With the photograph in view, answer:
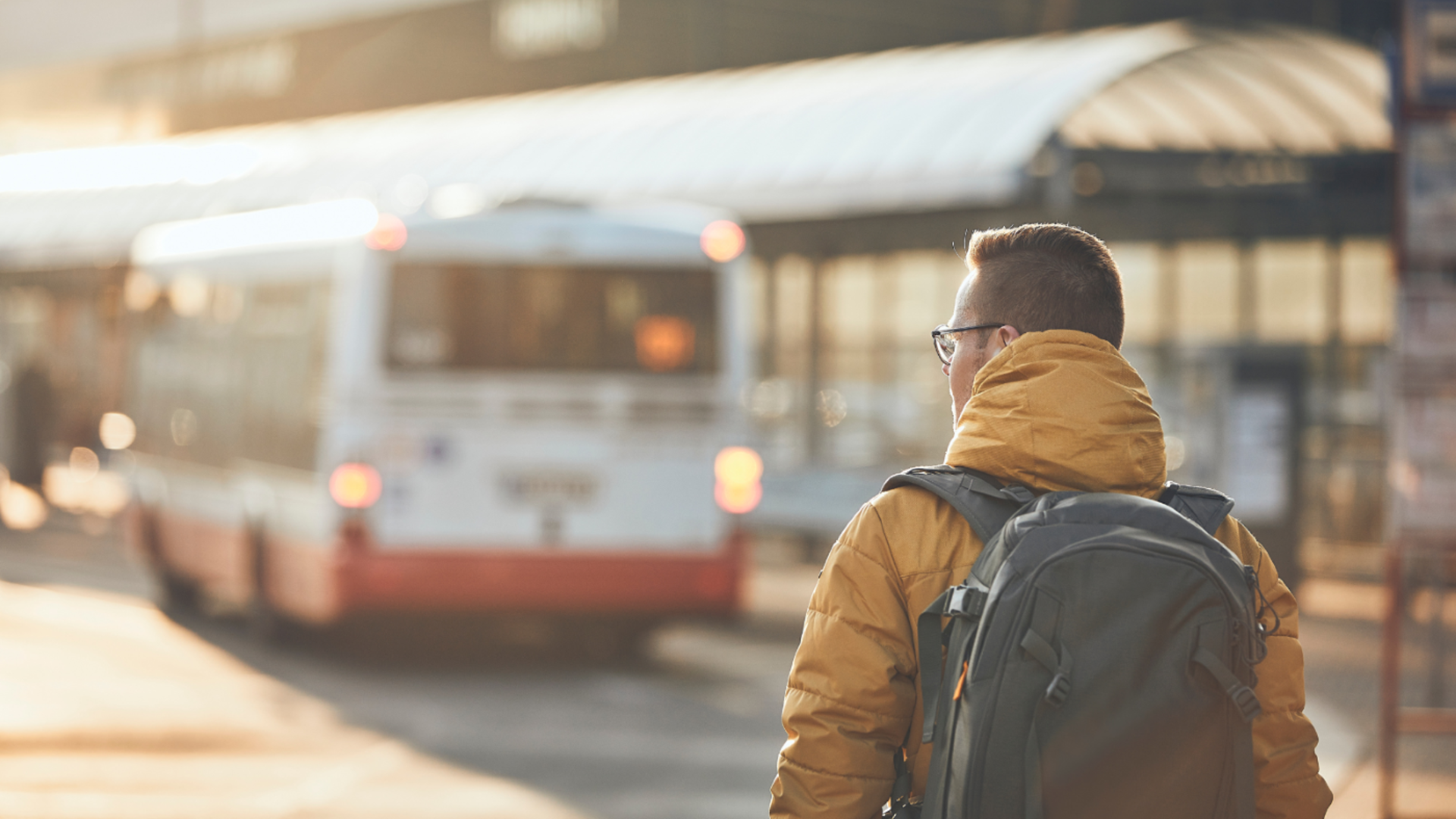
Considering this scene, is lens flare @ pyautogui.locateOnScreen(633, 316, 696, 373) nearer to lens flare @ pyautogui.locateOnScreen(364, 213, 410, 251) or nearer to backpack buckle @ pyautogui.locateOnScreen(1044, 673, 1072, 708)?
lens flare @ pyautogui.locateOnScreen(364, 213, 410, 251)

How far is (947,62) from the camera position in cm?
2272

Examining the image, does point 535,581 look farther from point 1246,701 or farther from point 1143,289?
point 1143,289

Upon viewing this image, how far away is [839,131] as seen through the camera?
787 inches

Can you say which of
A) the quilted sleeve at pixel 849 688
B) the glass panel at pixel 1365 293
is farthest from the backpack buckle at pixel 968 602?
the glass panel at pixel 1365 293

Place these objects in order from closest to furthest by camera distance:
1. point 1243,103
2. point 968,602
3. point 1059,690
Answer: point 1059,690 < point 968,602 < point 1243,103

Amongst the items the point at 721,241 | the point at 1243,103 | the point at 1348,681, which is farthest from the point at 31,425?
the point at 1348,681

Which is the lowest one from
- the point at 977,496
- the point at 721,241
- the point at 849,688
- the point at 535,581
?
the point at 535,581

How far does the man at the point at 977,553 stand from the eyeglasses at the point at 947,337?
0.04m

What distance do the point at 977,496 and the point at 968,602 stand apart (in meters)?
0.17

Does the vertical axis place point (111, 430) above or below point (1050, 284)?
below

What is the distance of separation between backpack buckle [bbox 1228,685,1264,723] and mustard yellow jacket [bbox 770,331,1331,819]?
15 cm

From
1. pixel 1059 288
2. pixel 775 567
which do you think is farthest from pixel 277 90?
pixel 1059 288

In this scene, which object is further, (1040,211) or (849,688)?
(1040,211)

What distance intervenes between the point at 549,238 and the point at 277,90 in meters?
29.1
